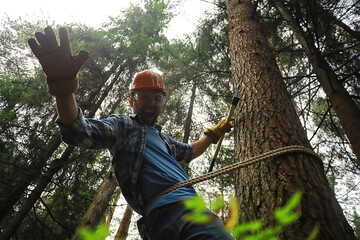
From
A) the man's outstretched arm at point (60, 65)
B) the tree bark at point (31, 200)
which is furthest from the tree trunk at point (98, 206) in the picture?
the man's outstretched arm at point (60, 65)

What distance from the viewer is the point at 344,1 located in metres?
2.94

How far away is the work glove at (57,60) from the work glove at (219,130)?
169 cm

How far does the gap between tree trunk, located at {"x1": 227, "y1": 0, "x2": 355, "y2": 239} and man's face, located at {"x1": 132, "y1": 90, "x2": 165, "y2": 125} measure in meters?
0.80

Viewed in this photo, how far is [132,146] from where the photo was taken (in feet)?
4.90

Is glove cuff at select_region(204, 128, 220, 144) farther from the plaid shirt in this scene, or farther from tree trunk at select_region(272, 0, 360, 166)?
tree trunk at select_region(272, 0, 360, 166)

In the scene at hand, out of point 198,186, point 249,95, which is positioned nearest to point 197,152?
point 249,95

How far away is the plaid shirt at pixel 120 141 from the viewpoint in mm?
1261

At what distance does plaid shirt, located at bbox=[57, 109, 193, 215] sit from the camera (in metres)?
1.26

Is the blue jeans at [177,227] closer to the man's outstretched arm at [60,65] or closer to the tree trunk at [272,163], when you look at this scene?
the tree trunk at [272,163]

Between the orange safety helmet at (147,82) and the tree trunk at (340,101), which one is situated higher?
the tree trunk at (340,101)

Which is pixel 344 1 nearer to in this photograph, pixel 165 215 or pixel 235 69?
pixel 235 69

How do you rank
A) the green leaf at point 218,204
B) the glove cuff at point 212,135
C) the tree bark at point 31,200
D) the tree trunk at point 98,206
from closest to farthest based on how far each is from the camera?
the green leaf at point 218,204 < the glove cuff at point 212,135 < the tree bark at point 31,200 < the tree trunk at point 98,206

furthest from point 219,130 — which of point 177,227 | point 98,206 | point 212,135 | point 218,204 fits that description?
point 98,206

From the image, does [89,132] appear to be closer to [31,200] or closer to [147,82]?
[147,82]
